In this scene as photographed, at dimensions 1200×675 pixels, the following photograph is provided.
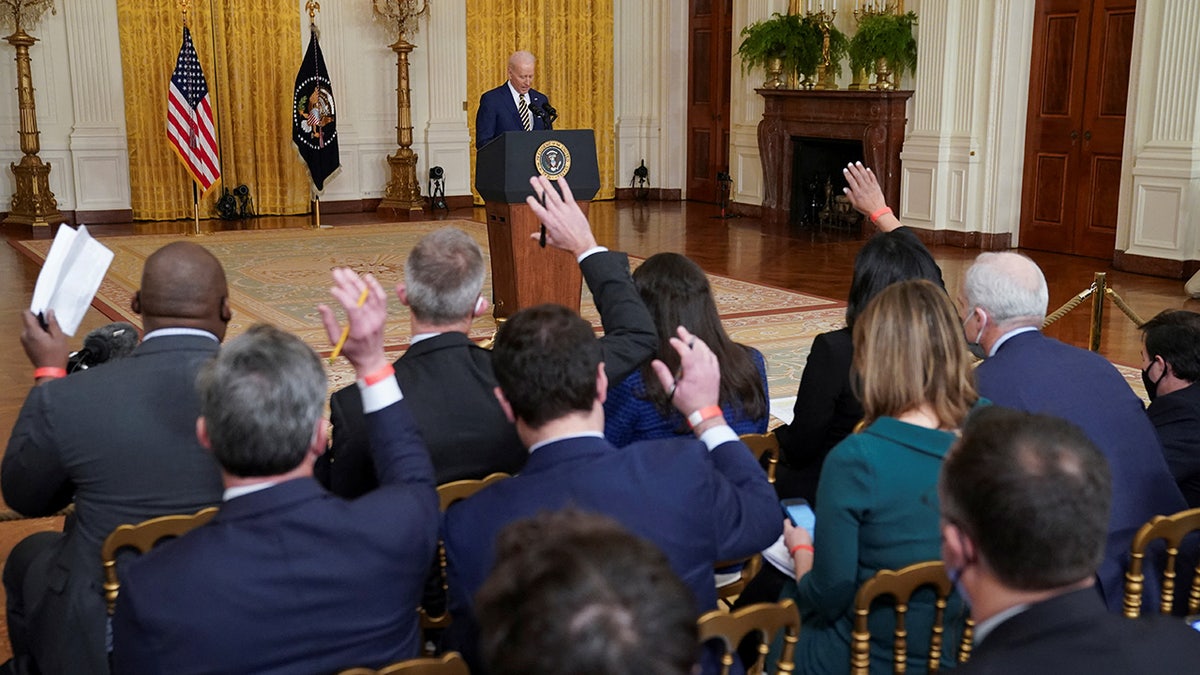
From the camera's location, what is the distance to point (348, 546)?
6.01 ft

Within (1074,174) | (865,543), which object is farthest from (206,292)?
(1074,174)

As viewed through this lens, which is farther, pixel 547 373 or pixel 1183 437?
pixel 1183 437

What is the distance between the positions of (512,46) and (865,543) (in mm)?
13203

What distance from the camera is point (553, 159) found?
259 inches

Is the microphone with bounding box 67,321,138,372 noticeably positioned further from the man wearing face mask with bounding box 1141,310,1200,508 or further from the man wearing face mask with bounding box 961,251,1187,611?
the man wearing face mask with bounding box 1141,310,1200,508

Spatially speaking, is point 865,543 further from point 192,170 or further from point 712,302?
point 192,170

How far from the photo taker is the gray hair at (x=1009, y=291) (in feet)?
9.71

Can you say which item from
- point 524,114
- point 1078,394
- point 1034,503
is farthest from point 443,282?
→ point 524,114

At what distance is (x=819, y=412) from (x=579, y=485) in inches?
59.0

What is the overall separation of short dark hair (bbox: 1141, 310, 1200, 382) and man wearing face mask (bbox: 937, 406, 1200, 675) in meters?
1.89

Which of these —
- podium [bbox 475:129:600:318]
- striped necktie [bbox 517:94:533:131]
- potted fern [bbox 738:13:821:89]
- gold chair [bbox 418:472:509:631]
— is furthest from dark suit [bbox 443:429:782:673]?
potted fern [bbox 738:13:821:89]

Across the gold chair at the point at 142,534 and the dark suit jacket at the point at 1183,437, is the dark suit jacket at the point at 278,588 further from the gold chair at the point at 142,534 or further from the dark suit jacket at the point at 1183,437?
the dark suit jacket at the point at 1183,437

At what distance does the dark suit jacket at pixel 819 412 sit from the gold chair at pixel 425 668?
5.66 ft

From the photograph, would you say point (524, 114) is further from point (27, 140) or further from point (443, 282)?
point (27, 140)
